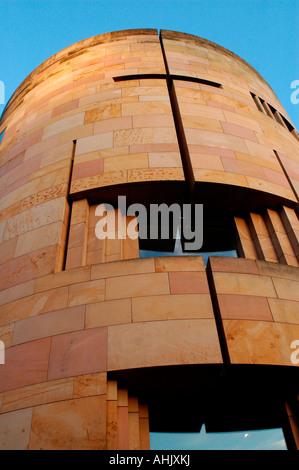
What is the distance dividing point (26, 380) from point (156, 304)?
277cm

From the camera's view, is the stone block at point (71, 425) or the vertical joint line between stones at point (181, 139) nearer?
the stone block at point (71, 425)

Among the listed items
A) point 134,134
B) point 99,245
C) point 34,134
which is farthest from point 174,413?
point 34,134

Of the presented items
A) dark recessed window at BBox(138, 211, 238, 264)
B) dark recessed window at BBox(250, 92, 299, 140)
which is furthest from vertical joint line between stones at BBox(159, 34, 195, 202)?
dark recessed window at BBox(250, 92, 299, 140)

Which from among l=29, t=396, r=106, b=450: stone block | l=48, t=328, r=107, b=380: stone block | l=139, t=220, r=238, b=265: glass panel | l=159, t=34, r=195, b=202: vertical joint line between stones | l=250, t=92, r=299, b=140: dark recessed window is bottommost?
l=29, t=396, r=106, b=450: stone block

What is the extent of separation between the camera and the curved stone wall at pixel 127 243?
6043mm

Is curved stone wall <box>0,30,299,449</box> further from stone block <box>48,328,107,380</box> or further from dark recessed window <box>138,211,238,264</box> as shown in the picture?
dark recessed window <box>138,211,238,264</box>

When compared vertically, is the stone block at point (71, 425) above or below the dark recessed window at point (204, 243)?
below

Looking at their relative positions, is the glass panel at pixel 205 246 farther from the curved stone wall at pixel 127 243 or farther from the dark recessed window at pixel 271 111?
the dark recessed window at pixel 271 111

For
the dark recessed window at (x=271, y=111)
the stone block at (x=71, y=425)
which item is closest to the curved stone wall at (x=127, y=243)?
the stone block at (x=71, y=425)

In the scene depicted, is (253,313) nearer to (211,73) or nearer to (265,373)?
(265,373)

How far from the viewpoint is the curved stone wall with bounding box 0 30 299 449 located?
238 inches

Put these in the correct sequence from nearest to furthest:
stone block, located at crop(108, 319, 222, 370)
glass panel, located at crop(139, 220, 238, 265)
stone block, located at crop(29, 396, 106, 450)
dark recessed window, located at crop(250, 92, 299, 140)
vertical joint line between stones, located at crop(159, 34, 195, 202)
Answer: stone block, located at crop(29, 396, 106, 450)
stone block, located at crop(108, 319, 222, 370)
glass panel, located at crop(139, 220, 238, 265)
vertical joint line between stones, located at crop(159, 34, 195, 202)
dark recessed window, located at crop(250, 92, 299, 140)

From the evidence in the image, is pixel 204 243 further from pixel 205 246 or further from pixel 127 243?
pixel 127 243

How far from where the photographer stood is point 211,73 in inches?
550
